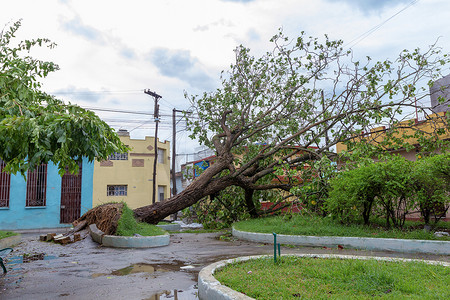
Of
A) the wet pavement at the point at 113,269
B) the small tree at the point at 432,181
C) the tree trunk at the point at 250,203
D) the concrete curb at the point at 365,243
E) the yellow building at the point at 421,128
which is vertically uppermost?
the yellow building at the point at 421,128

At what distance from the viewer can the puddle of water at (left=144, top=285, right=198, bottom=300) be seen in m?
4.70

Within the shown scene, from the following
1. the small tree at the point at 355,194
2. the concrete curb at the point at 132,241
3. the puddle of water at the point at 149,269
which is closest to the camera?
the puddle of water at the point at 149,269

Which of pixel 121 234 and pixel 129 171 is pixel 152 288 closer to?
pixel 121 234

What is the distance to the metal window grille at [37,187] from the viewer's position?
21.6 m

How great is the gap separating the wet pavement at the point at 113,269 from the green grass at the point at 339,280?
95cm

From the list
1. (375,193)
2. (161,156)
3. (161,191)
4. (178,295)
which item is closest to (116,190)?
(161,191)

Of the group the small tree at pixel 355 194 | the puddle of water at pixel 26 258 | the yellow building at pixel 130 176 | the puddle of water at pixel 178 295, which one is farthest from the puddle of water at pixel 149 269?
the yellow building at pixel 130 176

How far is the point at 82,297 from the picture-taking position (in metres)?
4.84

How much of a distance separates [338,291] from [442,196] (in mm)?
5140

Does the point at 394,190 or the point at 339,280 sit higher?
the point at 394,190

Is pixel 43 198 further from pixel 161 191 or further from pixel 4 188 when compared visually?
pixel 161 191

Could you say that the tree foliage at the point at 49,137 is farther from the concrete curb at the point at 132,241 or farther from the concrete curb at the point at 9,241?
the concrete curb at the point at 9,241

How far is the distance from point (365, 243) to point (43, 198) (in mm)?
20168

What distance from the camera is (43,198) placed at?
72.0 feet
